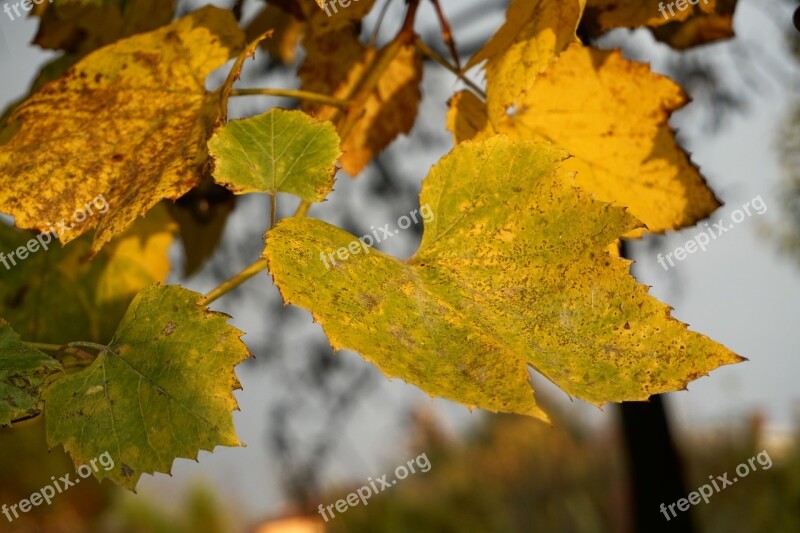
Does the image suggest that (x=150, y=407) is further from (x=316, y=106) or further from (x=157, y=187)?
(x=316, y=106)

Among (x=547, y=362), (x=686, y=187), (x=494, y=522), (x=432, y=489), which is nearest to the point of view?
(x=547, y=362)

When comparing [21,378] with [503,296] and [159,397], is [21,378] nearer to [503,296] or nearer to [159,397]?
[159,397]

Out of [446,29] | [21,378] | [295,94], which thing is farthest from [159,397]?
[446,29]

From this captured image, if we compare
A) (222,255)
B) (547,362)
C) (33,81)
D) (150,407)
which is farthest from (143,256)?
(222,255)

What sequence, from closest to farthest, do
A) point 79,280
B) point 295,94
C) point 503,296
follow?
1. point 503,296
2. point 295,94
3. point 79,280

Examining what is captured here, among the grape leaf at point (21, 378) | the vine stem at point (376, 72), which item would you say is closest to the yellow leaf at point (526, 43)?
the vine stem at point (376, 72)
